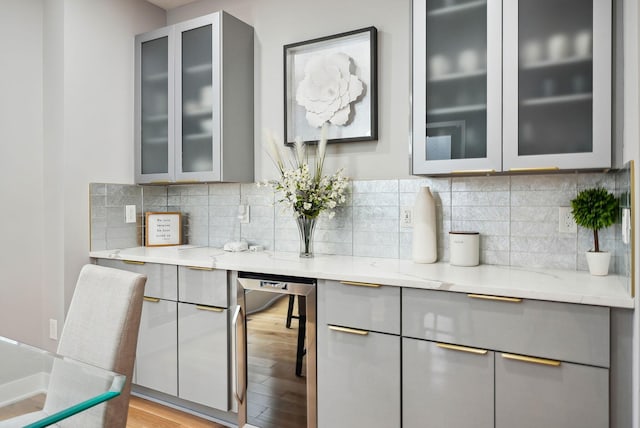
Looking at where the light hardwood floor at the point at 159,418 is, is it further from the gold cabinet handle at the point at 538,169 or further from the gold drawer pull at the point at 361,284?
the gold cabinet handle at the point at 538,169

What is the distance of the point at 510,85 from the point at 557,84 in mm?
185

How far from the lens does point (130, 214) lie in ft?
10.3

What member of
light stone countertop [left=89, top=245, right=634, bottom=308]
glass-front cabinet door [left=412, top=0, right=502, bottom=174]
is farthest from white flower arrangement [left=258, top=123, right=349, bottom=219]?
glass-front cabinet door [left=412, top=0, right=502, bottom=174]

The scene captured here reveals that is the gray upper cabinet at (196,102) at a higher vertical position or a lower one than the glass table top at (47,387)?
higher

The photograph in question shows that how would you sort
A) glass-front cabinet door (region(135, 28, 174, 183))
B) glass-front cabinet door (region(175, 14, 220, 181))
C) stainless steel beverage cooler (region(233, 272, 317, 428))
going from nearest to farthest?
stainless steel beverage cooler (region(233, 272, 317, 428)) → glass-front cabinet door (region(175, 14, 220, 181)) → glass-front cabinet door (region(135, 28, 174, 183))

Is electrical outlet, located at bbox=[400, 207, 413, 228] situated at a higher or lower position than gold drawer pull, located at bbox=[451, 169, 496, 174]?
lower

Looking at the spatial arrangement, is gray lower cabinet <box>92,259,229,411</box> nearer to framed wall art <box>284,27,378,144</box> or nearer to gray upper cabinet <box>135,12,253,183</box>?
gray upper cabinet <box>135,12,253,183</box>

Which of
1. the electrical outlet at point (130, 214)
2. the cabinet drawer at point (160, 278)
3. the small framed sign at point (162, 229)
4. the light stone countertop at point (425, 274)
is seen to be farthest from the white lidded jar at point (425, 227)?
the electrical outlet at point (130, 214)

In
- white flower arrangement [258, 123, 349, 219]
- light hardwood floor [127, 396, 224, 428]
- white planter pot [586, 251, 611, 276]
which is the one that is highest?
white flower arrangement [258, 123, 349, 219]

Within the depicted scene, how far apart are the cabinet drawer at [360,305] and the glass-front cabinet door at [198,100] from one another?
116 centimetres

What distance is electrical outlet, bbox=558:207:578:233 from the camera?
82.3 inches

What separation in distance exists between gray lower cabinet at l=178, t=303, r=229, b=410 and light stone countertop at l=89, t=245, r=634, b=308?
29 centimetres

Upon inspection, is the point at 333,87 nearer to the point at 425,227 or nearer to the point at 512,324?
the point at 425,227

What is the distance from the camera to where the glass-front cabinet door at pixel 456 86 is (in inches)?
78.0
